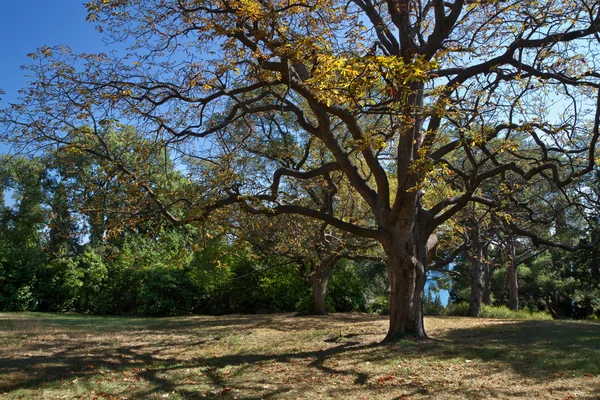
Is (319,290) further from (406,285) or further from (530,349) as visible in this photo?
(530,349)

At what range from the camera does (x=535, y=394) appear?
18.7ft

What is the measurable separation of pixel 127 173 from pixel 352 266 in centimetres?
1437

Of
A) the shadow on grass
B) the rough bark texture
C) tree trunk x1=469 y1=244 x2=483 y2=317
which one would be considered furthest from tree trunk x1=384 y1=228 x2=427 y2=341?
tree trunk x1=469 y1=244 x2=483 y2=317

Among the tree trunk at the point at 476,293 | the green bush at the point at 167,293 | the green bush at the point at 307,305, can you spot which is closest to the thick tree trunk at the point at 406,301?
the green bush at the point at 307,305

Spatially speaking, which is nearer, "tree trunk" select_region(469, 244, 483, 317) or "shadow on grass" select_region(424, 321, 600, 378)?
"shadow on grass" select_region(424, 321, 600, 378)

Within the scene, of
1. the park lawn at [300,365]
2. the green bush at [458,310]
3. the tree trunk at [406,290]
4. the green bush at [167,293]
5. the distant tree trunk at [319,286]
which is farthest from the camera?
the green bush at [458,310]

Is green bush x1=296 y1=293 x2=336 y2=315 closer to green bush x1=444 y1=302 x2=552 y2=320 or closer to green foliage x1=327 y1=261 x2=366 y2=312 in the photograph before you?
green foliage x1=327 y1=261 x2=366 y2=312

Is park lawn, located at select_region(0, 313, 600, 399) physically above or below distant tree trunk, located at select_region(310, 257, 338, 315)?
below

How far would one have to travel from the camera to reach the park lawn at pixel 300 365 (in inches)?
241

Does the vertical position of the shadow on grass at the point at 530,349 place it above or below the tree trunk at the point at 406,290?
below

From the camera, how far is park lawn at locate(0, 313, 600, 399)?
6117 mm

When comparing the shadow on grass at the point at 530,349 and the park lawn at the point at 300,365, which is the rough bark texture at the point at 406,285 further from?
the shadow on grass at the point at 530,349

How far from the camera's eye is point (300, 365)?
7906mm

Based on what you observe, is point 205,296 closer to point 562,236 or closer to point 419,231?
point 419,231
